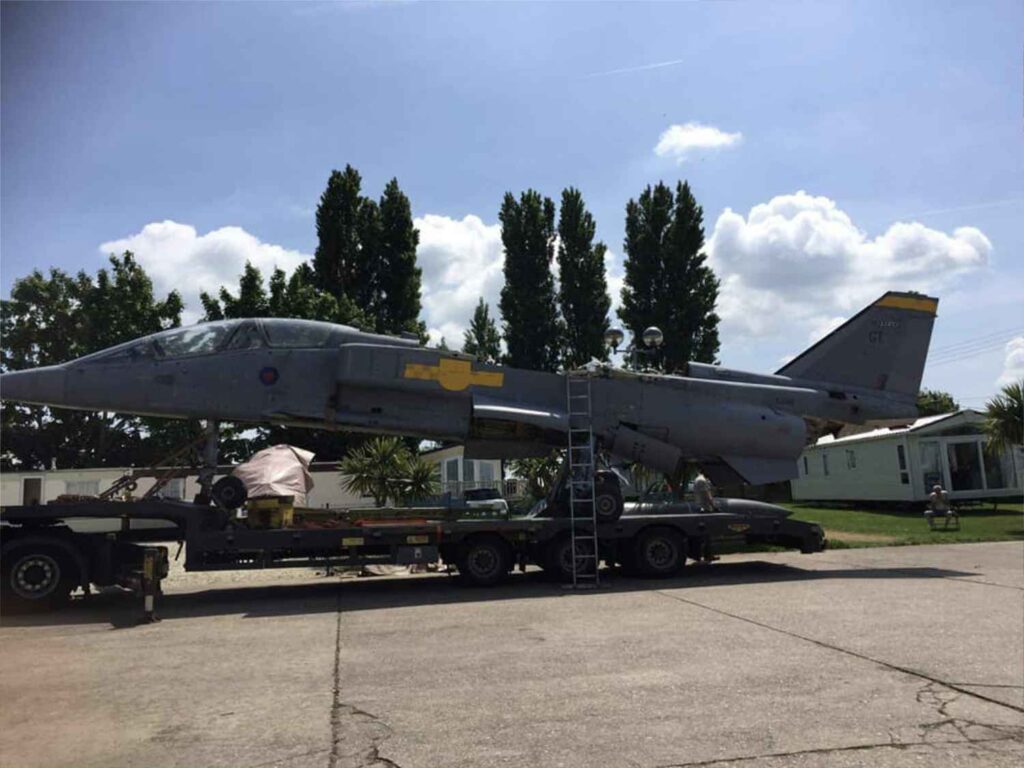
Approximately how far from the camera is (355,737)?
16.2 feet

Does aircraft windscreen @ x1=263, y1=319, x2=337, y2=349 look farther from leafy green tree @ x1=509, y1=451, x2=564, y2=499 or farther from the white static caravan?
the white static caravan

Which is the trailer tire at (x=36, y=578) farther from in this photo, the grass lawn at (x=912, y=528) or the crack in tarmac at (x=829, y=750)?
the grass lawn at (x=912, y=528)

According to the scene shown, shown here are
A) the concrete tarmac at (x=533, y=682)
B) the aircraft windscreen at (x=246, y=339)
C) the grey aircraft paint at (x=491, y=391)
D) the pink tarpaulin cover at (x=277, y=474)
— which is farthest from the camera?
the pink tarpaulin cover at (x=277, y=474)

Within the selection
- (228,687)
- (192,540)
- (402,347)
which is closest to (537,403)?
(402,347)

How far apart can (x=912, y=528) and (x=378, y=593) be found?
Answer: 17.3 m

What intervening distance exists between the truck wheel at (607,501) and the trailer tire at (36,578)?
805cm

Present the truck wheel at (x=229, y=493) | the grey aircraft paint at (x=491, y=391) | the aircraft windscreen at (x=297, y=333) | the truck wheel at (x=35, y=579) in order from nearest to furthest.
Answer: the truck wheel at (x=35, y=579) → the truck wheel at (x=229, y=493) → the grey aircraft paint at (x=491, y=391) → the aircraft windscreen at (x=297, y=333)

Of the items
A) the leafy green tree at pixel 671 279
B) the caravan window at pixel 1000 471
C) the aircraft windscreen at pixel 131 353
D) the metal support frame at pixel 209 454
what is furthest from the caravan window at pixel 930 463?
the aircraft windscreen at pixel 131 353

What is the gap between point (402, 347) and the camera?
12.9m

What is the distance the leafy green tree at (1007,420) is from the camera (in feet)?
82.8

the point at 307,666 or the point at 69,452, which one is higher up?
the point at 69,452

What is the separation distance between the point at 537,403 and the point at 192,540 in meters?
6.15

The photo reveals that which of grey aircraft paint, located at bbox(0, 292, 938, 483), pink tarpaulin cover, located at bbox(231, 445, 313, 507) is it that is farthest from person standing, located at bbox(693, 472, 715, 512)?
pink tarpaulin cover, located at bbox(231, 445, 313, 507)

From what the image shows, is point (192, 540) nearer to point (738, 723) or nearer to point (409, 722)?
point (409, 722)
